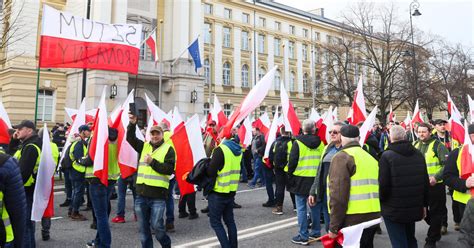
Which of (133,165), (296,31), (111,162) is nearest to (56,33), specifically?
(111,162)

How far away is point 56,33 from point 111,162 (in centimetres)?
489

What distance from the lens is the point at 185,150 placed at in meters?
5.51

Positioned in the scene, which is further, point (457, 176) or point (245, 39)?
point (245, 39)

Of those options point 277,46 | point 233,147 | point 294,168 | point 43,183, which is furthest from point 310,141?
point 277,46

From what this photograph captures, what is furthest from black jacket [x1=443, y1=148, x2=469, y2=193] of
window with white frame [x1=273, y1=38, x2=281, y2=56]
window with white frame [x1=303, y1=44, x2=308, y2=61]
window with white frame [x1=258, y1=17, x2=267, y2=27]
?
window with white frame [x1=303, y1=44, x2=308, y2=61]

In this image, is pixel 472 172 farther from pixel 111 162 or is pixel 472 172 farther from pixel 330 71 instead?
pixel 330 71

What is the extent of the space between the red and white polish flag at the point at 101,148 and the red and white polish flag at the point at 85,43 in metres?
4.25

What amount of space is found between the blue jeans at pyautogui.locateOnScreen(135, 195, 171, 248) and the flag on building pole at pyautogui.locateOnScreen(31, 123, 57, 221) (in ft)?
3.77

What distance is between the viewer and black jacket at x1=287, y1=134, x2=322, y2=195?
21.3ft

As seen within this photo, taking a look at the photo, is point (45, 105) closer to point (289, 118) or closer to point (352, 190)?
point (289, 118)

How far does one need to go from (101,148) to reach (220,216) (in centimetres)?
202

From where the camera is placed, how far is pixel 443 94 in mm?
34062

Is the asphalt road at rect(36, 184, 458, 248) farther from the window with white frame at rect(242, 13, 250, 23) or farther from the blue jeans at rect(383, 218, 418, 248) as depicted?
the window with white frame at rect(242, 13, 250, 23)

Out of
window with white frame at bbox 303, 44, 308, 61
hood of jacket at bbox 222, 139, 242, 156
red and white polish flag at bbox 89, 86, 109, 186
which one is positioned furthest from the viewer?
window with white frame at bbox 303, 44, 308, 61
